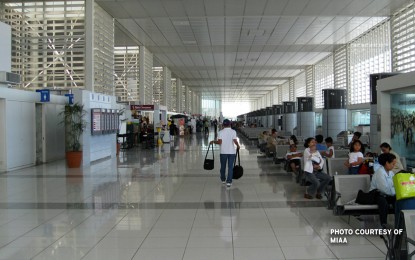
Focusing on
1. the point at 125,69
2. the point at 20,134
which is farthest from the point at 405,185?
the point at 125,69

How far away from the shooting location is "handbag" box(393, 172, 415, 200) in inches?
180

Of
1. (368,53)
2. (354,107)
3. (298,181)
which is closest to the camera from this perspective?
(298,181)

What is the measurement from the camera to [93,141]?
637 inches

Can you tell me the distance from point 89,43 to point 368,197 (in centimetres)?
1324

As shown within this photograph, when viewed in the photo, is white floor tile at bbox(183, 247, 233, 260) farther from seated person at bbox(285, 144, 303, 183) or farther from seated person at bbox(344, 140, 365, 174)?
seated person at bbox(285, 144, 303, 183)

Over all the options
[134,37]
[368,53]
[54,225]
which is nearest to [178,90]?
→ [134,37]

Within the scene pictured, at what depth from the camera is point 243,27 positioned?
68.8ft

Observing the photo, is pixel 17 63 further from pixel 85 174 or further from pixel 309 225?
pixel 309 225

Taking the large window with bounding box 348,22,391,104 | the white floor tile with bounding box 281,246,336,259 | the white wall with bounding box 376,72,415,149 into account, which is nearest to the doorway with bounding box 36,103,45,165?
the white wall with bounding box 376,72,415,149

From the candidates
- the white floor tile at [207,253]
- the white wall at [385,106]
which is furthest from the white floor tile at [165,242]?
the white wall at [385,106]

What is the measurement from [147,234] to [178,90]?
40.7 metres

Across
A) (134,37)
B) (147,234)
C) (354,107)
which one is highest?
(134,37)

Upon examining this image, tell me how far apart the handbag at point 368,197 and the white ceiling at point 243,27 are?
1216cm

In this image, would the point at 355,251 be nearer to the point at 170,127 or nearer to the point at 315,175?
the point at 315,175
